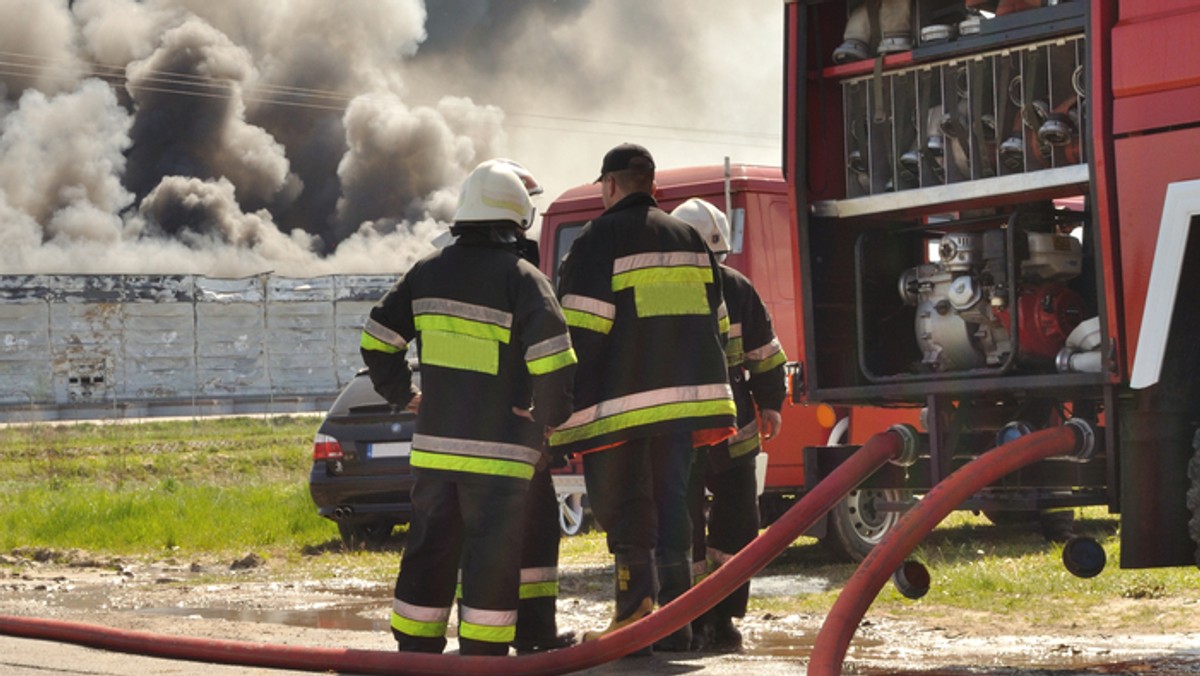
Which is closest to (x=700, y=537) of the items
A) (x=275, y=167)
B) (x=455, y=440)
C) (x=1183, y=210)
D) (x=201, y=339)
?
(x=455, y=440)

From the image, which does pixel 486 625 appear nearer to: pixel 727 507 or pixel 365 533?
pixel 727 507

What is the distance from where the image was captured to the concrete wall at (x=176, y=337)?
63.2m

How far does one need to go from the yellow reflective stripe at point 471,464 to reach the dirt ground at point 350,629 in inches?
31.7

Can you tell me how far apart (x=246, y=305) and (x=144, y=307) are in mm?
3872

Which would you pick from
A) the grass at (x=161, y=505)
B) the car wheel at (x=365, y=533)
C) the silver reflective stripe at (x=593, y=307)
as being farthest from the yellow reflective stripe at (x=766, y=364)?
the grass at (x=161, y=505)

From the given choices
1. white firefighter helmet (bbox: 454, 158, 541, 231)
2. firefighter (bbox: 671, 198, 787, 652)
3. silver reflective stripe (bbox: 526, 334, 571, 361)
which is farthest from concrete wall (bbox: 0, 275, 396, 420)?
silver reflective stripe (bbox: 526, 334, 571, 361)

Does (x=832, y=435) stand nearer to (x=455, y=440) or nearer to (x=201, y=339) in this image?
(x=455, y=440)

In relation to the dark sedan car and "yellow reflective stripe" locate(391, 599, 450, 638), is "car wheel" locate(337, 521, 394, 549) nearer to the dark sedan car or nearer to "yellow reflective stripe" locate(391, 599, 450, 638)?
the dark sedan car

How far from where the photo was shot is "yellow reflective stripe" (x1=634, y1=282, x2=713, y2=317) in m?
6.45

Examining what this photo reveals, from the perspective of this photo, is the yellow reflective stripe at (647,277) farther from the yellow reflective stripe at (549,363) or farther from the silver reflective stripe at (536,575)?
the silver reflective stripe at (536,575)

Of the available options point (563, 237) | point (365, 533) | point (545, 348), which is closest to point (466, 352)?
point (545, 348)

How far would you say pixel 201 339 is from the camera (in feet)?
215

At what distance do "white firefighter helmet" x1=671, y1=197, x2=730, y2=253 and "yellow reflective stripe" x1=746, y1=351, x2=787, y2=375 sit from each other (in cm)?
55

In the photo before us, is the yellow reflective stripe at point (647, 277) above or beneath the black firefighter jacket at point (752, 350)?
above
